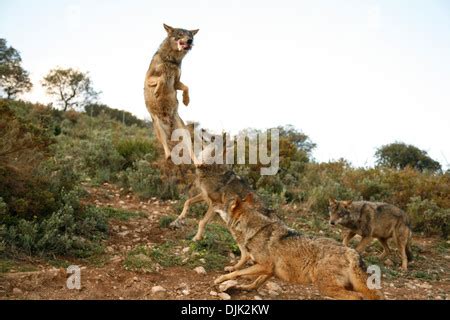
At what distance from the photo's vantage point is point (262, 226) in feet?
22.0

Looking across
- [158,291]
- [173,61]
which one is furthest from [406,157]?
[158,291]

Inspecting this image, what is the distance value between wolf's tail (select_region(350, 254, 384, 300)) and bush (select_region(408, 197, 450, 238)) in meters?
6.68

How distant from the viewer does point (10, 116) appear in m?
10.8

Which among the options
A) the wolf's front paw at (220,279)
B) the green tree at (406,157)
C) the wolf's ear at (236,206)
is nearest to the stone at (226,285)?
the wolf's front paw at (220,279)

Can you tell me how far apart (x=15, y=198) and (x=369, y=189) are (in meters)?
9.04

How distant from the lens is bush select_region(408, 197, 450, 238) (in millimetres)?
11773

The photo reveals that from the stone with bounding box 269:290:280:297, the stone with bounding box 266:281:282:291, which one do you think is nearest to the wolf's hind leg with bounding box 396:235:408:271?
the stone with bounding box 266:281:282:291

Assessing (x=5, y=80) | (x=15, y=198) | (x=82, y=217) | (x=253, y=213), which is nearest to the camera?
(x=253, y=213)

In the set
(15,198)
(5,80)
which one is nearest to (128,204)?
(15,198)

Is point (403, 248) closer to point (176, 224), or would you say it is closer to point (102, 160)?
point (176, 224)

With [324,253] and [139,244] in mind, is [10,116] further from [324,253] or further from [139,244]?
[324,253]

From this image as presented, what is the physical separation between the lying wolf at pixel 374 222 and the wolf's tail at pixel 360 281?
4.04 metres

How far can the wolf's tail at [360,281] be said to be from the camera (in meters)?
5.70

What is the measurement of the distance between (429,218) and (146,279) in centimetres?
763
